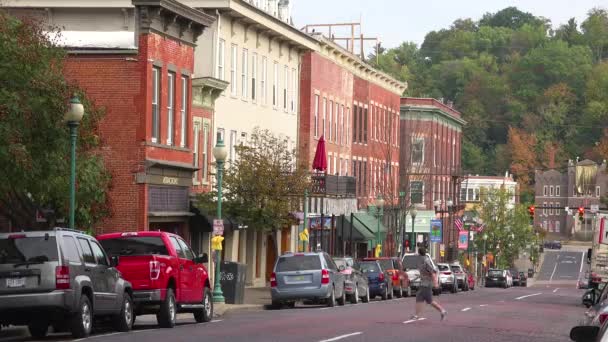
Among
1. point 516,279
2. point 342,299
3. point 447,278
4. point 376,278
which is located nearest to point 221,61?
point 376,278

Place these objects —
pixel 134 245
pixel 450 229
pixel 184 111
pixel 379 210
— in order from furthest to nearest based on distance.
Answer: pixel 450 229 → pixel 379 210 → pixel 184 111 → pixel 134 245

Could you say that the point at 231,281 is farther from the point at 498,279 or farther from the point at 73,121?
the point at 498,279

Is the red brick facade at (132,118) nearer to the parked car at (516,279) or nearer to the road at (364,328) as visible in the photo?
the road at (364,328)

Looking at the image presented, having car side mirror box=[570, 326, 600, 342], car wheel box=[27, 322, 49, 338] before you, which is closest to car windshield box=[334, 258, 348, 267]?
car wheel box=[27, 322, 49, 338]

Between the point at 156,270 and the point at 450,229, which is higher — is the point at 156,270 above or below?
below

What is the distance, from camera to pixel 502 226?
446 ft

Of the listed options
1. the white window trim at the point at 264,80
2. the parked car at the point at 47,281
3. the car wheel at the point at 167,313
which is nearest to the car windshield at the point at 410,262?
the white window trim at the point at 264,80

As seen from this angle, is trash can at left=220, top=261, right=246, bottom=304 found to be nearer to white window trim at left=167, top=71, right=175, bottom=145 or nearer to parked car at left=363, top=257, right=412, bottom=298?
white window trim at left=167, top=71, right=175, bottom=145

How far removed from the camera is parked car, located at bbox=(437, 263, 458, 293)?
67750 mm

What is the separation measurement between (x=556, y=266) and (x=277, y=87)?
11778cm

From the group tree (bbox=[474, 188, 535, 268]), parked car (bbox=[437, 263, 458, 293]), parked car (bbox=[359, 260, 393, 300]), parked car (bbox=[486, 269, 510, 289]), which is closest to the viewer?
parked car (bbox=[359, 260, 393, 300])

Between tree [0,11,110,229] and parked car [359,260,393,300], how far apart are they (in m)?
21.4

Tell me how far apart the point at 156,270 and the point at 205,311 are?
3591mm

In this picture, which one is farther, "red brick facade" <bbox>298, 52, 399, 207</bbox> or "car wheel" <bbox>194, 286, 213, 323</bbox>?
"red brick facade" <bbox>298, 52, 399, 207</bbox>
